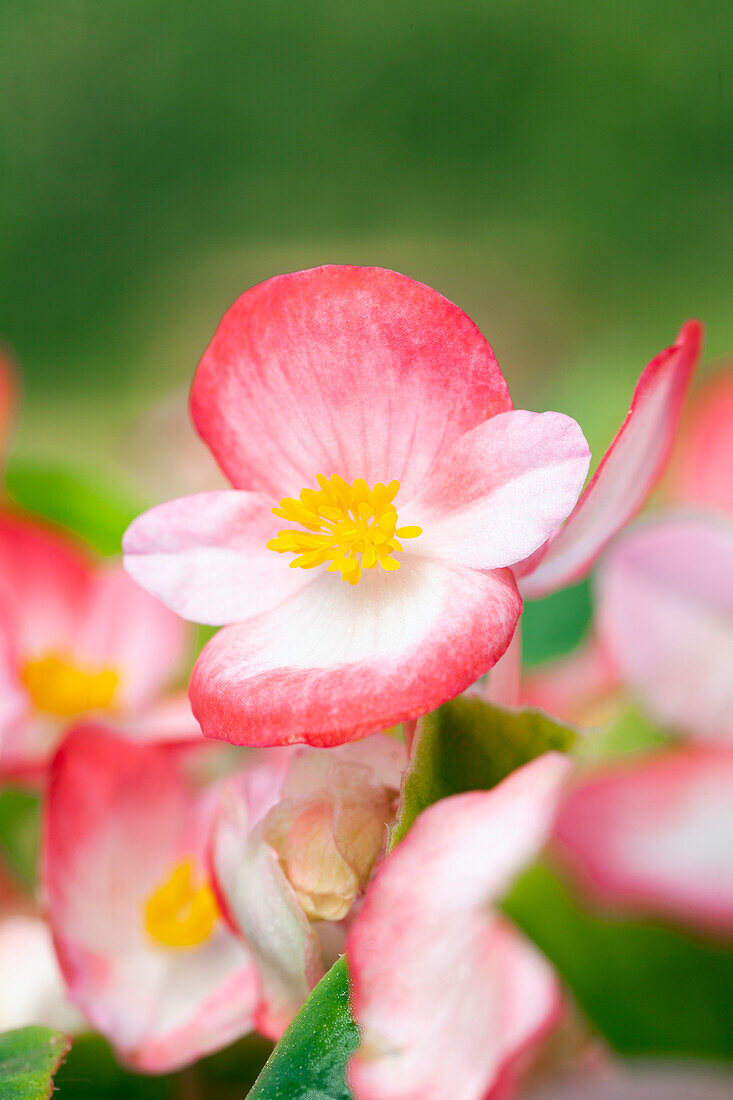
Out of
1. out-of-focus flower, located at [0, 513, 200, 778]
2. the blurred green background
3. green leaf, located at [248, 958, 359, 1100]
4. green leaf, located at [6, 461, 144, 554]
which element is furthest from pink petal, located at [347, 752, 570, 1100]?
the blurred green background

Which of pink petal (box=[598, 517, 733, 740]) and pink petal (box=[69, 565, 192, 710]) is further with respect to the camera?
pink petal (box=[69, 565, 192, 710])

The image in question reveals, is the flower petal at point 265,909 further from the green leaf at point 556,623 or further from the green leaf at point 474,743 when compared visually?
the green leaf at point 556,623

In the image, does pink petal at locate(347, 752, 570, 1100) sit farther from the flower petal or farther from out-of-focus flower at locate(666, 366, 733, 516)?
out-of-focus flower at locate(666, 366, 733, 516)

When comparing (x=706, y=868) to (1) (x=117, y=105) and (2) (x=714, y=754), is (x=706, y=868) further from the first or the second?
(1) (x=117, y=105)

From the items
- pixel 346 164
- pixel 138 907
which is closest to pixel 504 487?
pixel 138 907

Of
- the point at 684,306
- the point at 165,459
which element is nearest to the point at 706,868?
the point at 165,459
